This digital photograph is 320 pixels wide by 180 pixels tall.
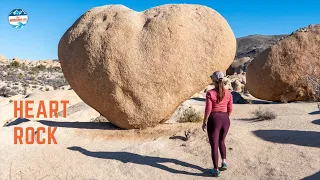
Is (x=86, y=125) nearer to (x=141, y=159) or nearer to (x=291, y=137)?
(x=141, y=159)

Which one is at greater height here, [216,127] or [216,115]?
[216,115]

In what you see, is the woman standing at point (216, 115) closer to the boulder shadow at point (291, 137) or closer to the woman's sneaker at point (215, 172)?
the woman's sneaker at point (215, 172)

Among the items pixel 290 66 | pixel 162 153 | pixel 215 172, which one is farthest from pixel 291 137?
pixel 290 66

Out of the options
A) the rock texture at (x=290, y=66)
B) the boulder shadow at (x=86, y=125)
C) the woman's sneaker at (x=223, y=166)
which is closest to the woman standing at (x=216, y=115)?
the woman's sneaker at (x=223, y=166)

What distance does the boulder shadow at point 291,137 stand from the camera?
6.33 m

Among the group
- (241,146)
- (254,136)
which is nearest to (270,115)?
(254,136)

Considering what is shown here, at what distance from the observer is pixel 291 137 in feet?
21.8

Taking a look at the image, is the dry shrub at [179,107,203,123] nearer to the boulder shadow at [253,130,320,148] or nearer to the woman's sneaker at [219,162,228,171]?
the boulder shadow at [253,130,320,148]

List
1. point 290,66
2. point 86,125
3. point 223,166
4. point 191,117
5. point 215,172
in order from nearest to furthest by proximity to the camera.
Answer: point 215,172 < point 223,166 < point 86,125 < point 191,117 < point 290,66

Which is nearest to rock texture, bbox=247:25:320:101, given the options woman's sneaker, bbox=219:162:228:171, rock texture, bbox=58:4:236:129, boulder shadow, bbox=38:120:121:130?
rock texture, bbox=58:4:236:129

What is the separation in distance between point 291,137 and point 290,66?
596 cm

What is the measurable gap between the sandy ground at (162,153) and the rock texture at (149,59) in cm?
61

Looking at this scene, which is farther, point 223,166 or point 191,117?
point 191,117

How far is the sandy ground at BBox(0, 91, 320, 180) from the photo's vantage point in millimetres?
5664
